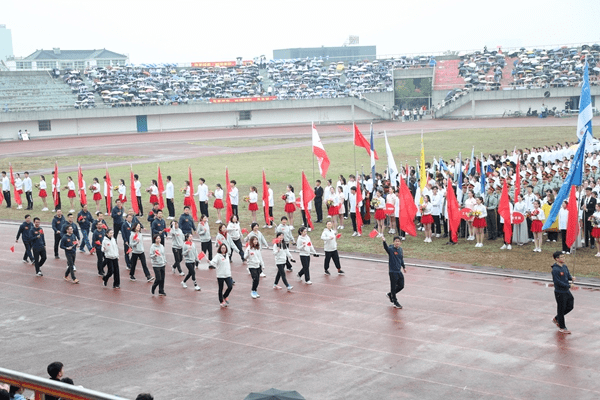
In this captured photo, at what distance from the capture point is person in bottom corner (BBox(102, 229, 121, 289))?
15898mm

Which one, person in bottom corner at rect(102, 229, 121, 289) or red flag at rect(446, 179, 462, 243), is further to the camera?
red flag at rect(446, 179, 462, 243)

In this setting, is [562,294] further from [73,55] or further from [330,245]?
[73,55]

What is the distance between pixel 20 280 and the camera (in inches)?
683

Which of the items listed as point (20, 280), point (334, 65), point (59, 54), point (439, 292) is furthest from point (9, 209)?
point (59, 54)

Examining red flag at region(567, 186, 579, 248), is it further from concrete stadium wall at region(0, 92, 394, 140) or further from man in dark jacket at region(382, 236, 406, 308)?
concrete stadium wall at region(0, 92, 394, 140)

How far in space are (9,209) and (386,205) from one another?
16676 mm

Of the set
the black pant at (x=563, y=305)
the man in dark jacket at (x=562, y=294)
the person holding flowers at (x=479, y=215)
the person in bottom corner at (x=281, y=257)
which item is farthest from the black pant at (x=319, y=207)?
the black pant at (x=563, y=305)

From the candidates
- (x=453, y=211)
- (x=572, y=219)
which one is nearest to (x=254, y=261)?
(x=453, y=211)

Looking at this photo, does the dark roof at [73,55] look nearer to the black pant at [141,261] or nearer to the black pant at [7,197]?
the black pant at [7,197]

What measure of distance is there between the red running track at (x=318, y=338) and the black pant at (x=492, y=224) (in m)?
3.71

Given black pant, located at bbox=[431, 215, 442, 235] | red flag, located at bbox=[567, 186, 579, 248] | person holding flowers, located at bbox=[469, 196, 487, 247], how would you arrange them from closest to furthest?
red flag, located at bbox=[567, 186, 579, 248]
person holding flowers, located at bbox=[469, 196, 487, 247]
black pant, located at bbox=[431, 215, 442, 235]

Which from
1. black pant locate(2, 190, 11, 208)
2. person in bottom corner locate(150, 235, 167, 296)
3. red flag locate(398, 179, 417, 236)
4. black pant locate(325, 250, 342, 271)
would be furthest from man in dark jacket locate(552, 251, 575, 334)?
black pant locate(2, 190, 11, 208)

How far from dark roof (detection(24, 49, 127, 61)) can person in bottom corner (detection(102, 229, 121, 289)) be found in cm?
9652

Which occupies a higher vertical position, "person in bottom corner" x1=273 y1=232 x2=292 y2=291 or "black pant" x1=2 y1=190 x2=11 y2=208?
"black pant" x1=2 y1=190 x2=11 y2=208
